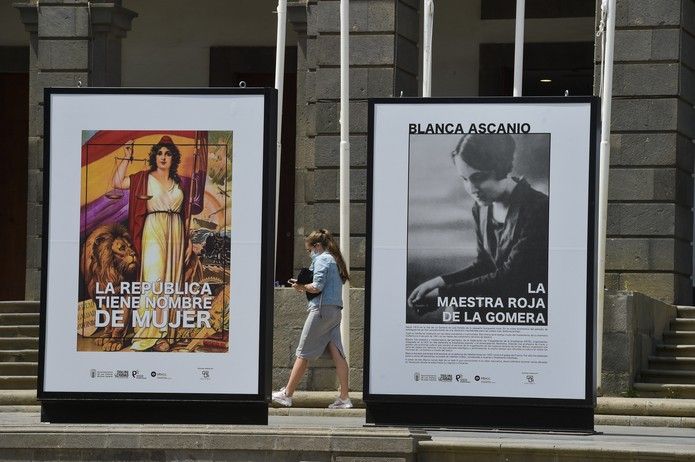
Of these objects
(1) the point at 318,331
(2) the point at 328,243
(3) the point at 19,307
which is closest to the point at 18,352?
(3) the point at 19,307

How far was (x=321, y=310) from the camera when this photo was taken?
16625 millimetres

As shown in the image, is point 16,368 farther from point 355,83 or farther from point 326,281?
point 326,281

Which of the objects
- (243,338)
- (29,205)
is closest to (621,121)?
(29,205)

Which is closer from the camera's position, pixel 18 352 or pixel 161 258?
pixel 161 258

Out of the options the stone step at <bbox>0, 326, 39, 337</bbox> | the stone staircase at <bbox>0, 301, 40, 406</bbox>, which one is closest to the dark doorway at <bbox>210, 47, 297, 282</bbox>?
the stone staircase at <bbox>0, 301, 40, 406</bbox>

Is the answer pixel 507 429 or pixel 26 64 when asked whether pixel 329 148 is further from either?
pixel 507 429

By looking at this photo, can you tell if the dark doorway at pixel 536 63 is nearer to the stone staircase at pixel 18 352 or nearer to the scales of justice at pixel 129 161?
the stone staircase at pixel 18 352

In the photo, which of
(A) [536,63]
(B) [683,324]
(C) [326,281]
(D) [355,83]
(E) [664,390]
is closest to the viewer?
(C) [326,281]

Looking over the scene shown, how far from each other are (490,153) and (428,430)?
2246 millimetres

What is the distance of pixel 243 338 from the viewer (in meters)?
14.2

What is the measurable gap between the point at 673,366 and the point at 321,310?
5367 mm

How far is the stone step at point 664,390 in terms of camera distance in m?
18.9

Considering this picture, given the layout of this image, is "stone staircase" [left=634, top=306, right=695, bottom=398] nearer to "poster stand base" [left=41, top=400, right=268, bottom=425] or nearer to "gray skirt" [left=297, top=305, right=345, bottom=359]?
"gray skirt" [left=297, top=305, right=345, bottom=359]

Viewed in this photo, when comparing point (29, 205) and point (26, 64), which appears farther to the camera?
point (26, 64)
